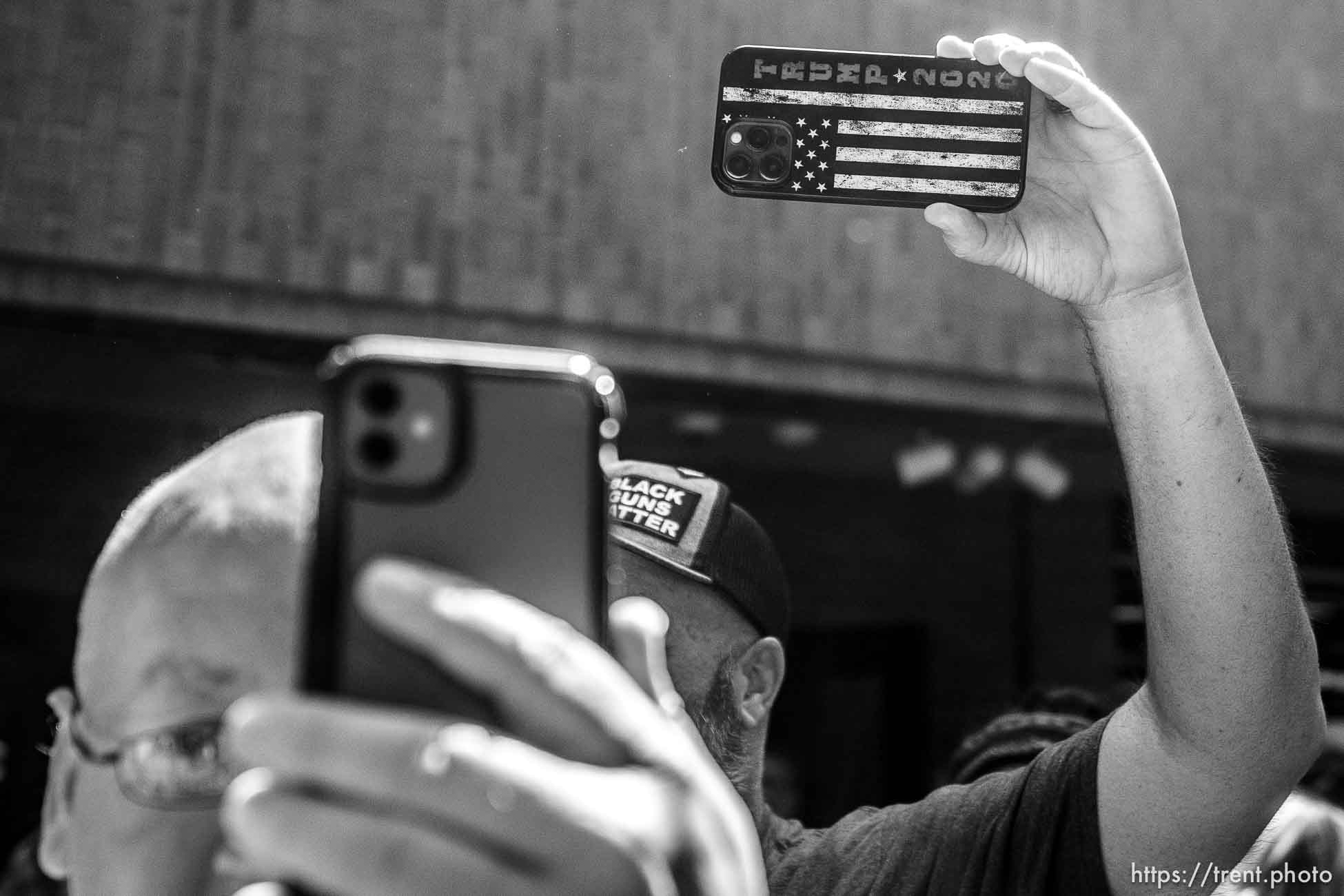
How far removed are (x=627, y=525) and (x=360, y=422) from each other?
4.50ft

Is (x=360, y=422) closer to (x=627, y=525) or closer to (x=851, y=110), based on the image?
(x=851, y=110)

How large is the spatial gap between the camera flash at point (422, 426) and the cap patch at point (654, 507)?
4.20 ft

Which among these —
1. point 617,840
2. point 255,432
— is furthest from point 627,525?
point 617,840

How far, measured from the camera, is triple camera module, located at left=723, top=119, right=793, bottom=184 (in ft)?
5.08

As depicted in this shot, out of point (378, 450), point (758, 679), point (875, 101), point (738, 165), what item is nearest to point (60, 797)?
point (378, 450)

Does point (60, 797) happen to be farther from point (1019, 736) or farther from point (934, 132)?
point (1019, 736)

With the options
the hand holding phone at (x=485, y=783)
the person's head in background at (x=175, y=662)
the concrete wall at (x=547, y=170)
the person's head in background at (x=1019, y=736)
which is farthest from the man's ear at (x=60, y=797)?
the concrete wall at (x=547, y=170)

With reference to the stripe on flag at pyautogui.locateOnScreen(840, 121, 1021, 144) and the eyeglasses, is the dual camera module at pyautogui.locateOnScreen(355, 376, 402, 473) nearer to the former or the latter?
the eyeglasses

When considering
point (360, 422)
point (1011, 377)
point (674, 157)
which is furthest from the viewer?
point (1011, 377)

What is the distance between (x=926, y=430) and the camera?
6.39 metres

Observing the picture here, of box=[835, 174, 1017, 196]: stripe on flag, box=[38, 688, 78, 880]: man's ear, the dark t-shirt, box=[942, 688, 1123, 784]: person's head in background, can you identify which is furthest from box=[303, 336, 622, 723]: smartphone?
box=[942, 688, 1123, 784]: person's head in background

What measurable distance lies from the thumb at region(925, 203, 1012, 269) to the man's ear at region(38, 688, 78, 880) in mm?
1028

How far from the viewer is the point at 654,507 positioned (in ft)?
6.81

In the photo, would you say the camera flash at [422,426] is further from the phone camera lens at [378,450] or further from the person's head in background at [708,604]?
the person's head in background at [708,604]
